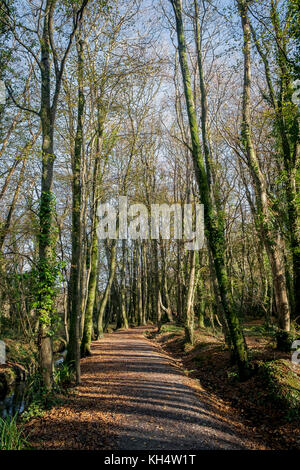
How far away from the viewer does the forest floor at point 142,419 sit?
4148mm

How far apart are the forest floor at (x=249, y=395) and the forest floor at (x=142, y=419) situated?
0.13 metres

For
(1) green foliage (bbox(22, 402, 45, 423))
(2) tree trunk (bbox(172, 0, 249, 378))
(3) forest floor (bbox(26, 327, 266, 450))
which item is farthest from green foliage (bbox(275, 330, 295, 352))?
(1) green foliage (bbox(22, 402, 45, 423))

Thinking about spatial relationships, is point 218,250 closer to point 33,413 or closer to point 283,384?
point 283,384

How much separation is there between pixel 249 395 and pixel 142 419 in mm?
2928

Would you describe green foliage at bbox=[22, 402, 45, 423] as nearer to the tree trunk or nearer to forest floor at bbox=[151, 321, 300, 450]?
forest floor at bbox=[151, 321, 300, 450]

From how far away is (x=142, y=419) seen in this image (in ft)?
16.0

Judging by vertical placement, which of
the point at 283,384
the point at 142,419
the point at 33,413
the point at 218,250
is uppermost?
the point at 218,250

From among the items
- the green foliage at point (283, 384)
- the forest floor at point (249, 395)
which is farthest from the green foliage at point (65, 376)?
the green foliage at point (283, 384)

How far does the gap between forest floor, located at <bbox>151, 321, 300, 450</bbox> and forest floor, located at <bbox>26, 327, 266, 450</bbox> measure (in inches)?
5.2

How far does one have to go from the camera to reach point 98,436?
4289 mm

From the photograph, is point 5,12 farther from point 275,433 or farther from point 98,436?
point 275,433

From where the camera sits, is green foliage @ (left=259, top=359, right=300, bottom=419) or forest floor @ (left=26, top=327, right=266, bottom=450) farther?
green foliage @ (left=259, top=359, right=300, bottom=419)

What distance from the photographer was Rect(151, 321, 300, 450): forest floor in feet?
15.6

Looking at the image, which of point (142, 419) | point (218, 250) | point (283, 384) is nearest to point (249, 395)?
point (283, 384)
